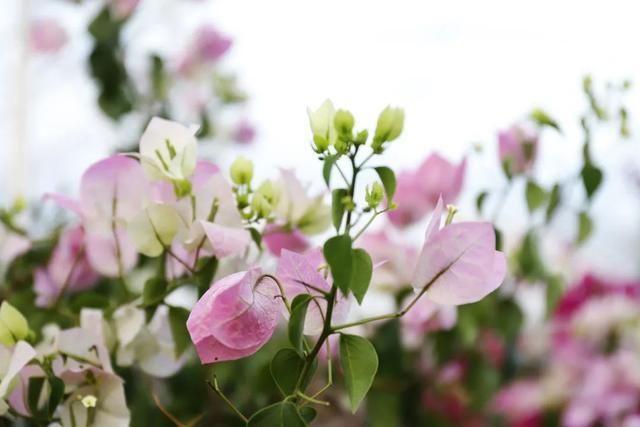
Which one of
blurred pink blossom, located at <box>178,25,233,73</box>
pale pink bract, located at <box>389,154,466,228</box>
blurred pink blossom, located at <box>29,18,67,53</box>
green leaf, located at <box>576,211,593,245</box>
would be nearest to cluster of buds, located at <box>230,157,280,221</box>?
pale pink bract, located at <box>389,154,466,228</box>

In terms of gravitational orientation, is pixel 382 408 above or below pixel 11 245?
below

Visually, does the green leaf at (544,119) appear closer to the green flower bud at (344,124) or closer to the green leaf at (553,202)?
the green leaf at (553,202)

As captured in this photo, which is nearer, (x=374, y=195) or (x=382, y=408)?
(x=374, y=195)

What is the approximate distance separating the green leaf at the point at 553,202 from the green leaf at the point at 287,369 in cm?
32

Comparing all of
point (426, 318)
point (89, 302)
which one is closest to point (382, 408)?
point (426, 318)

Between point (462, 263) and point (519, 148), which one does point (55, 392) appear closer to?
point (462, 263)

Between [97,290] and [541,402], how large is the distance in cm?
48

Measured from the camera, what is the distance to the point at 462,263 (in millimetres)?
316

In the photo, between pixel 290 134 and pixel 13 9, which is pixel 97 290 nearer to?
pixel 290 134

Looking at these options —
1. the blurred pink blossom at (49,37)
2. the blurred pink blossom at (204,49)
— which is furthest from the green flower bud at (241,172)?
the blurred pink blossom at (49,37)

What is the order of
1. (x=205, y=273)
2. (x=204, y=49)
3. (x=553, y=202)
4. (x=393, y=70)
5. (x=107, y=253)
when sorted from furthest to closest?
1. (x=393, y=70)
2. (x=204, y=49)
3. (x=553, y=202)
4. (x=107, y=253)
5. (x=205, y=273)

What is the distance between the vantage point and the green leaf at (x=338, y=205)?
30 centimetres

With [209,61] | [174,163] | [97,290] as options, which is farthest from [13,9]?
[174,163]

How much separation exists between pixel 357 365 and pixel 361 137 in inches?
3.3
